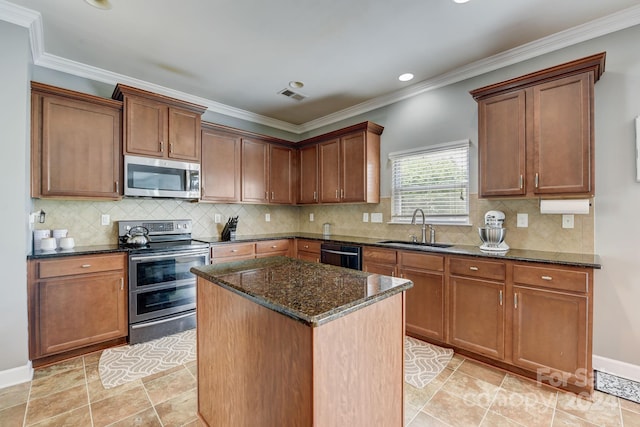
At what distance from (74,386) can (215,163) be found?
2.57 metres

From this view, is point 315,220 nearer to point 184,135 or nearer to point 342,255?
point 342,255

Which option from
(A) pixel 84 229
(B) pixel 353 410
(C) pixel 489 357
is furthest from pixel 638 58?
(A) pixel 84 229

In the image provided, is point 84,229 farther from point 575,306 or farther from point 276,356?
point 575,306

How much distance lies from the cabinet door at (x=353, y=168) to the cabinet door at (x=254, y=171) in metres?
A: 1.16

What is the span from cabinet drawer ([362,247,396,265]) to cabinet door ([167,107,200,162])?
226 centimetres

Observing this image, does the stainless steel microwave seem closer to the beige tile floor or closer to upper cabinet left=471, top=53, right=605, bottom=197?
the beige tile floor

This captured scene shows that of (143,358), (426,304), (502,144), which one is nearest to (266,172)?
(143,358)

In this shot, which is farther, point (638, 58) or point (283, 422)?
point (638, 58)

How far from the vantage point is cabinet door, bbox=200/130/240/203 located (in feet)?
12.2

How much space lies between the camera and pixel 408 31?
247 centimetres

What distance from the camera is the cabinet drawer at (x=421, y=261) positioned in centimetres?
271

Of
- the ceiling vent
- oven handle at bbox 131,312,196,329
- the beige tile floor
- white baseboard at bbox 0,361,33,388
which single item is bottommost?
the beige tile floor

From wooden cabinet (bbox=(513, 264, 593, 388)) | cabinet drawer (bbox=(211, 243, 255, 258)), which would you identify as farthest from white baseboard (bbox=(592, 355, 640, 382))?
cabinet drawer (bbox=(211, 243, 255, 258))

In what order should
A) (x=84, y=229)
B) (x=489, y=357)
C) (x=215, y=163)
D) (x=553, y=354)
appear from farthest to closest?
(x=215, y=163), (x=84, y=229), (x=489, y=357), (x=553, y=354)
